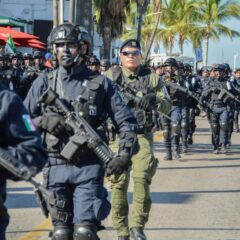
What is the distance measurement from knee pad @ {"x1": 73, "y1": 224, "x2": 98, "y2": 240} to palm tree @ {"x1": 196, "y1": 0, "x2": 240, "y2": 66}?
5550 cm

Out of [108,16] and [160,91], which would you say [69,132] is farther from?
[108,16]

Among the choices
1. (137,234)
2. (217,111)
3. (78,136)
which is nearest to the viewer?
(78,136)

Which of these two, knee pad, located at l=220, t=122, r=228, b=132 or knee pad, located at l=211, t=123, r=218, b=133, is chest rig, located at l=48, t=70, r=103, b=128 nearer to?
knee pad, located at l=220, t=122, r=228, b=132

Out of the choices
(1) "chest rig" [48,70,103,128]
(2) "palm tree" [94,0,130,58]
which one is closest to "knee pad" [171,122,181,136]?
(1) "chest rig" [48,70,103,128]

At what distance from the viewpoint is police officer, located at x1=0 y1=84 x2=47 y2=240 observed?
165 inches

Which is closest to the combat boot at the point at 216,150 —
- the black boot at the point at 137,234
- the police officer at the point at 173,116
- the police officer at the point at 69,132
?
the police officer at the point at 173,116

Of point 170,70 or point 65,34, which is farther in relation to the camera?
point 170,70

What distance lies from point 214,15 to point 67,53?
182 feet

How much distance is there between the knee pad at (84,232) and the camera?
5.75 meters

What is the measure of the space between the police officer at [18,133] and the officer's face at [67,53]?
1.77m

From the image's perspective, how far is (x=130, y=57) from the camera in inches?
309

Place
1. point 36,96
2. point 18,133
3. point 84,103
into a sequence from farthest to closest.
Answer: point 36,96 < point 84,103 < point 18,133

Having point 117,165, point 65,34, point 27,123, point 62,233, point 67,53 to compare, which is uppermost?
point 65,34

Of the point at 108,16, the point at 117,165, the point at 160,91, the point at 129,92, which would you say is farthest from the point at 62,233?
the point at 108,16
